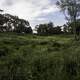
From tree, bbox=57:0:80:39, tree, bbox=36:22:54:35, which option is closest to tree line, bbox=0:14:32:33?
tree, bbox=36:22:54:35

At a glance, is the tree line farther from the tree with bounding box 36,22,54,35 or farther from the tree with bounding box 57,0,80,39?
the tree with bounding box 57,0,80,39

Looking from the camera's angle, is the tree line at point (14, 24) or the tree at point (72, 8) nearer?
the tree at point (72, 8)

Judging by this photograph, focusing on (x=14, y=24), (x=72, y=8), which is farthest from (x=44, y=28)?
(x=72, y=8)

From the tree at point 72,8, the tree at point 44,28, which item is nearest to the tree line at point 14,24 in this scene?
the tree at point 44,28

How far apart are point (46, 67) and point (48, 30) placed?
74.6 m

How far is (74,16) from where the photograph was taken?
44344mm

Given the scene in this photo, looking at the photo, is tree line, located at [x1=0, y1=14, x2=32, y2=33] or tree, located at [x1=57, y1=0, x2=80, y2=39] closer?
tree, located at [x1=57, y1=0, x2=80, y2=39]

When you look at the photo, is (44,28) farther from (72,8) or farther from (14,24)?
(72,8)

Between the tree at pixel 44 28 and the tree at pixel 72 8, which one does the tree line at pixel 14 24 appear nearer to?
the tree at pixel 44 28

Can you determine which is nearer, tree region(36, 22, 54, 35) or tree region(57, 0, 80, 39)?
tree region(57, 0, 80, 39)

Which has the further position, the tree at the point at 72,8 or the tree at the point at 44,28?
the tree at the point at 44,28

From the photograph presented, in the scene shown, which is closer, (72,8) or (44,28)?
(72,8)

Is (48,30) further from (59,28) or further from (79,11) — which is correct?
(79,11)

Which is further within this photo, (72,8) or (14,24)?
(14,24)
